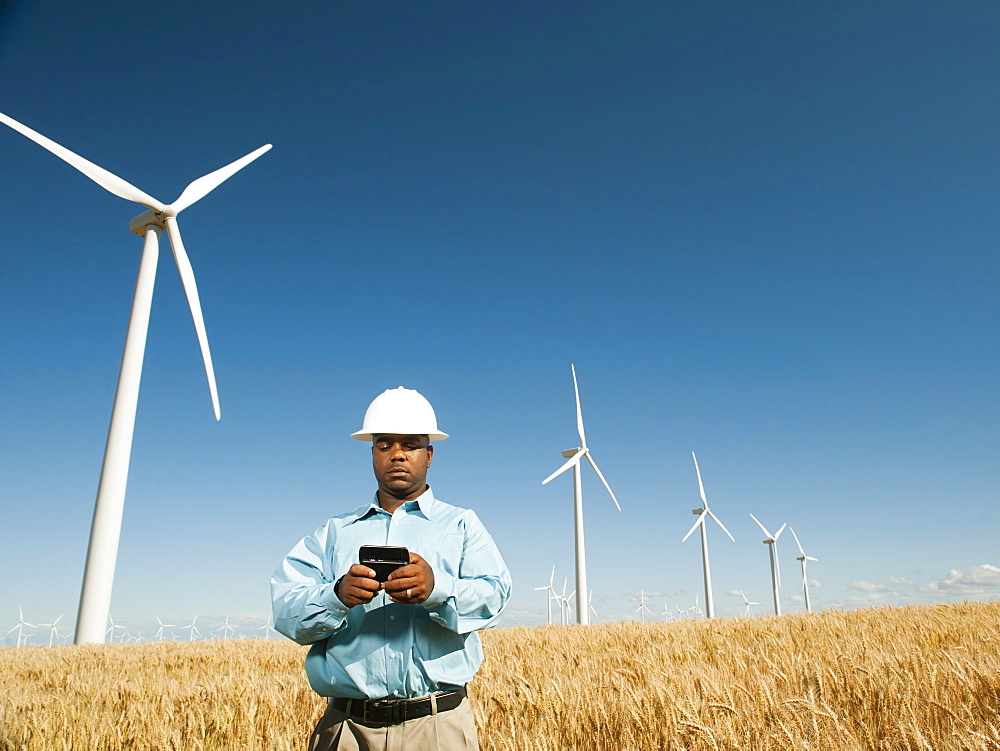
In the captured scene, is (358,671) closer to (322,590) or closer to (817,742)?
(322,590)

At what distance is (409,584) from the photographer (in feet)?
10.0

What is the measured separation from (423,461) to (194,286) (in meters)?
16.7

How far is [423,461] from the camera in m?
3.95

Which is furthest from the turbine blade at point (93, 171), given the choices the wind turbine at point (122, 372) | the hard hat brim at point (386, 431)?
the hard hat brim at point (386, 431)

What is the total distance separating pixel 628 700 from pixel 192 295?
53.5 ft

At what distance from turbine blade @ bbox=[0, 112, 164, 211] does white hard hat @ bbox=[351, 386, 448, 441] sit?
62.3 feet

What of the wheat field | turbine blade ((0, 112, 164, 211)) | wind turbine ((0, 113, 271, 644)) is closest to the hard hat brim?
the wheat field

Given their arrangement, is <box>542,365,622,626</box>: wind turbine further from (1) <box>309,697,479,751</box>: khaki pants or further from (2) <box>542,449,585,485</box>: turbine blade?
(1) <box>309,697,479,751</box>: khaki pants

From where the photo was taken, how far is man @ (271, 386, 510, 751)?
3252mm

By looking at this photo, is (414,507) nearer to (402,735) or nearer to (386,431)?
(386,431)

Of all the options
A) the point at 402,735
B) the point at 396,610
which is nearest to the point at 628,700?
the point at 402,735

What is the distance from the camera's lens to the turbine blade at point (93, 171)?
1711 cm

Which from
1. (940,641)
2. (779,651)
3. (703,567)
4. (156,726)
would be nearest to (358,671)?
(156,726)

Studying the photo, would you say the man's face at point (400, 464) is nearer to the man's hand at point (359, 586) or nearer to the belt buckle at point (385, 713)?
the man's hand at point (359, 586)
